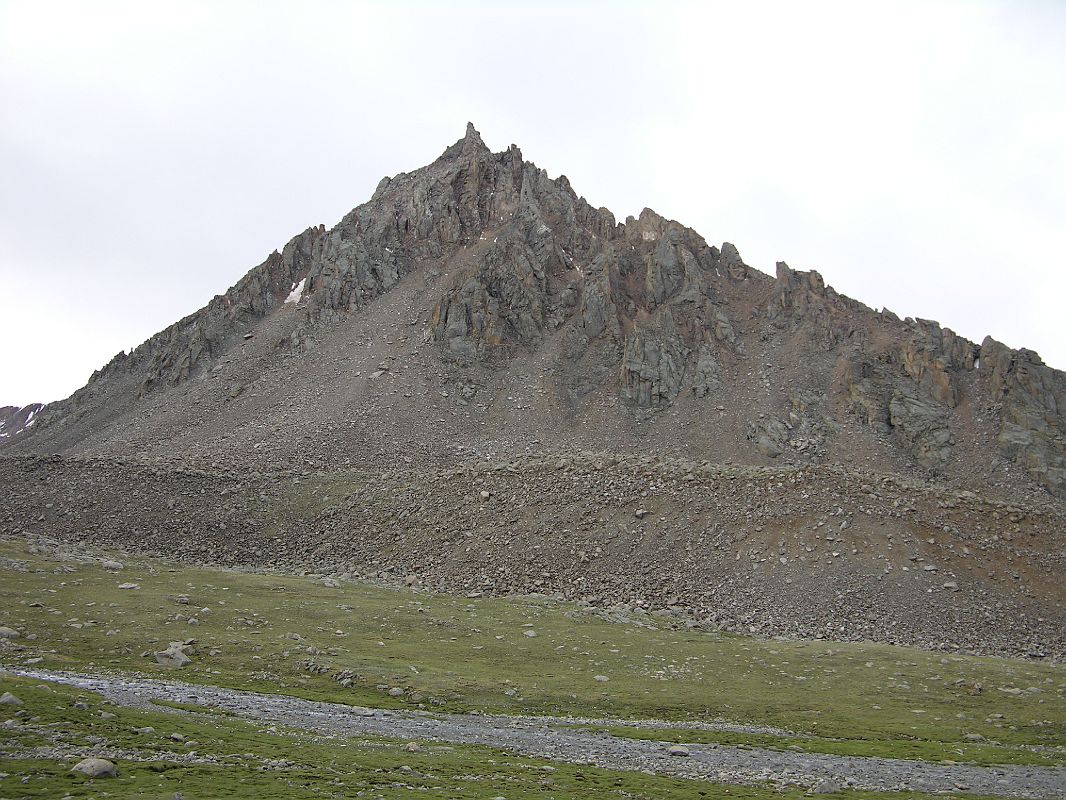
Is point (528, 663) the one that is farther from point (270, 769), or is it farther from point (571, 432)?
point (571, 432)

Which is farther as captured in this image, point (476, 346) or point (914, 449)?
point (476, 346)

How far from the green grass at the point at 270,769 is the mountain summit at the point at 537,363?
71469mm

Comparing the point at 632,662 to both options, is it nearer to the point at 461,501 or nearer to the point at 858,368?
the point at 461,501

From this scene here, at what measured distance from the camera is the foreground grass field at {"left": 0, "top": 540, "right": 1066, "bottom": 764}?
35781 millimetres

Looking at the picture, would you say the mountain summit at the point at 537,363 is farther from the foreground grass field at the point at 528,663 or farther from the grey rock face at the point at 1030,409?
the foreground grass field at the point at 528,663

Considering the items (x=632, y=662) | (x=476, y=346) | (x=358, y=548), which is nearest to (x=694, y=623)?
(x=632, y=662)

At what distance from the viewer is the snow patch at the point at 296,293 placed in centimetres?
14288

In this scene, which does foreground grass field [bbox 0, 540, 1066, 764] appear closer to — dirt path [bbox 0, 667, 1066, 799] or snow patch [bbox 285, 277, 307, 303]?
dirt path [bbox 0, 667, 1066, 799]

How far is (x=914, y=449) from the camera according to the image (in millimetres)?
100188

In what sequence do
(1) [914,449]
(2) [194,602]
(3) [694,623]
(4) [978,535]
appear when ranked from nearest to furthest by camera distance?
(2) [194,602], (3) [694,623], (4) [978,535], (1) [914,449]

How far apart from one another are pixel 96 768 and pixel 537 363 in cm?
10758

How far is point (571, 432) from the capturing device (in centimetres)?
10869

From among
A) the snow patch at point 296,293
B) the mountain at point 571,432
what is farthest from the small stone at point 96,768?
the snow patch at point 296,293

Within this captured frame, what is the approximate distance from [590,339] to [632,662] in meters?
84.9
